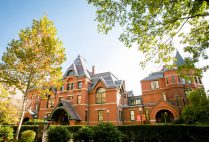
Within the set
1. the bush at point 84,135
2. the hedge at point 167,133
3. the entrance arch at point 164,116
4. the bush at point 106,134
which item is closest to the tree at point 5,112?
the bush at point 84,135

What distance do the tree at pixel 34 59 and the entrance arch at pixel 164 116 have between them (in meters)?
20.4

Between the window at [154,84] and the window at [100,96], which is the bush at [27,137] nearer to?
the window at [100,96]

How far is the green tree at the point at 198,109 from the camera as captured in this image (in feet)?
63.4

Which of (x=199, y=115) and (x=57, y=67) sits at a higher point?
(x=57, y=67)

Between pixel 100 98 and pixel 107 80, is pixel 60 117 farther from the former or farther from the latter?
pixel 107 80

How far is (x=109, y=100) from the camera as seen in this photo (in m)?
28.0

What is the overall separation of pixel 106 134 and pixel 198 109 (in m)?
15.0

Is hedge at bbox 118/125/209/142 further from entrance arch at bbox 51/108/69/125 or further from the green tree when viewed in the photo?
entrance arch at bbox 51/108/69/125

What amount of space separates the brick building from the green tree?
3836 mm

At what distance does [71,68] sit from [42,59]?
16351mm

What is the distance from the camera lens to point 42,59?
16203 millimetres

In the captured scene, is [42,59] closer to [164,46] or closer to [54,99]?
[164,46]

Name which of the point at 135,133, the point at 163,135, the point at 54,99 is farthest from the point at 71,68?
the point at 163,135

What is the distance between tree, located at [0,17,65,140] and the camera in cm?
1522
